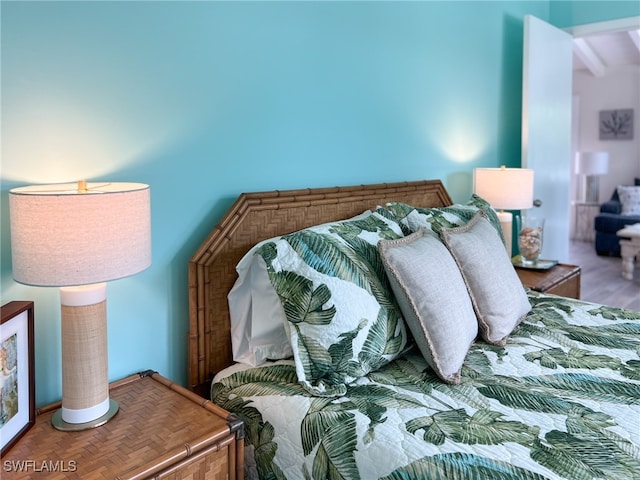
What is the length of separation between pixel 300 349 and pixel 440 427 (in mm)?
436

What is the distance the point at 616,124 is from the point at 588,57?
42.6 inches

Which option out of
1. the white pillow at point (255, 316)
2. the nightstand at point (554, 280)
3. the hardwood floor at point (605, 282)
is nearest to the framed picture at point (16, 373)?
the white pillow at point (255, 316)

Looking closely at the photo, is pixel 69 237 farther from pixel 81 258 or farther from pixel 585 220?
pixel 585 220

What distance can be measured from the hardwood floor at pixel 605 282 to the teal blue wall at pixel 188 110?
2.70 meters

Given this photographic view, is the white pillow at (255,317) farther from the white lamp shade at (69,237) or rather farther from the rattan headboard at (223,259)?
the white lamp shade at (69,237)

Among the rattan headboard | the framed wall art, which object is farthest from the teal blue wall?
the framed wall art

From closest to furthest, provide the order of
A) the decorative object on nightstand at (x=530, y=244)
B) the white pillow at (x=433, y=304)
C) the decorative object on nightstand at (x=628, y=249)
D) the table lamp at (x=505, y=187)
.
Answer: the white pillow at (x=433, y=304) → the table lamp at (x=505, y=187) → the decorative object on nightstand at (x=530, y=244) → the decorative object on nightstand at (x=628, y=249)

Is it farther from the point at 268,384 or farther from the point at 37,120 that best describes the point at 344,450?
the point at 37,120

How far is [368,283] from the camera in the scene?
161 centimetres

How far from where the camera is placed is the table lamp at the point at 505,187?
9.14 feet

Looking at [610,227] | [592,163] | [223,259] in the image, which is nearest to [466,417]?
[223,259]

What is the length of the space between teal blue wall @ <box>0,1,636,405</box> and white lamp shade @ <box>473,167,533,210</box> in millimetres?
360

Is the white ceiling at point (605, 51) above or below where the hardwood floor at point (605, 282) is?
above

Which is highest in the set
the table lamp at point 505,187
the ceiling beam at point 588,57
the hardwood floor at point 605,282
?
the ceiling beam at point 588,57
